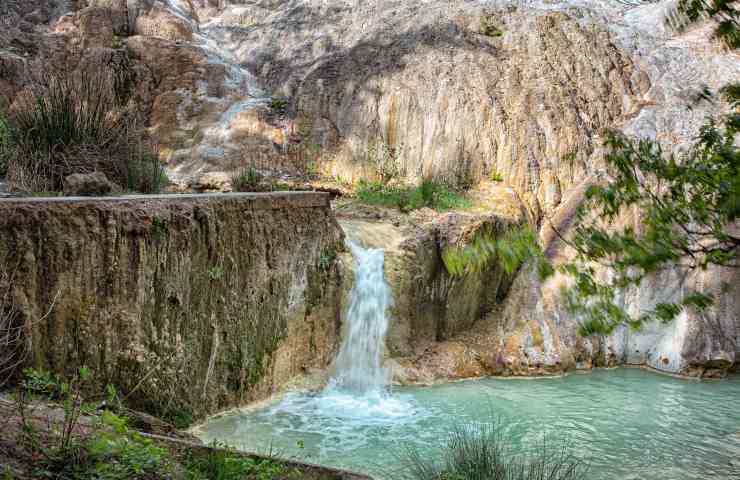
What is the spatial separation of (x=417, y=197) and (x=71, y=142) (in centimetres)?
552

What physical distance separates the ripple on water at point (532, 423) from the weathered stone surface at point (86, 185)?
8.48ft

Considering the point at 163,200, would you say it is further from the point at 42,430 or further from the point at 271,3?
the point at 271,3

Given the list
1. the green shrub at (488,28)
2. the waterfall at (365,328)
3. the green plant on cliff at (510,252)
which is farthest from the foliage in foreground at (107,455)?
the green shrub at (488,28)

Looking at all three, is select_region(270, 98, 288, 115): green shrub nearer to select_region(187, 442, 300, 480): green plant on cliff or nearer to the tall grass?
the tall grass

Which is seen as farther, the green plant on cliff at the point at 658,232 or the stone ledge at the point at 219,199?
the stone ledge at the point at 219,199

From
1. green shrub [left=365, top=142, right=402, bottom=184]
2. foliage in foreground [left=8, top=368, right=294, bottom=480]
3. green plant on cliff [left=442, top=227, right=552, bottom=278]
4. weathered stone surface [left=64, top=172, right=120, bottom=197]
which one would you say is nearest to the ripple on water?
foliage in foreground [left=8, top=368, right=294, bottom=480]

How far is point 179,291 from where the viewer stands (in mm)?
5652

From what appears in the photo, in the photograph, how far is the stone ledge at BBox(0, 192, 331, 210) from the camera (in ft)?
15.0

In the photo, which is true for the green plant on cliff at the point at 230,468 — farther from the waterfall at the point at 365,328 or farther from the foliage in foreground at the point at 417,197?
the foliage in foreground at the point at 417,197

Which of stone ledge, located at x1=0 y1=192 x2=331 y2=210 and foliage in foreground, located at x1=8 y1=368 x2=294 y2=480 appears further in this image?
stone ledge, located at x1=0 y1=192 x2=331 y2=210

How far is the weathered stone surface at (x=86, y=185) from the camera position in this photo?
20.1ft

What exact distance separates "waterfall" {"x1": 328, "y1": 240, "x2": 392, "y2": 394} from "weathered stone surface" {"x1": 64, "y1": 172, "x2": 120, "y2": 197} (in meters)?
3.33

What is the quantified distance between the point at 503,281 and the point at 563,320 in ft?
3.52

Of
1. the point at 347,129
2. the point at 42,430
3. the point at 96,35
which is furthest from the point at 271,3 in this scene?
the point at 42,430
